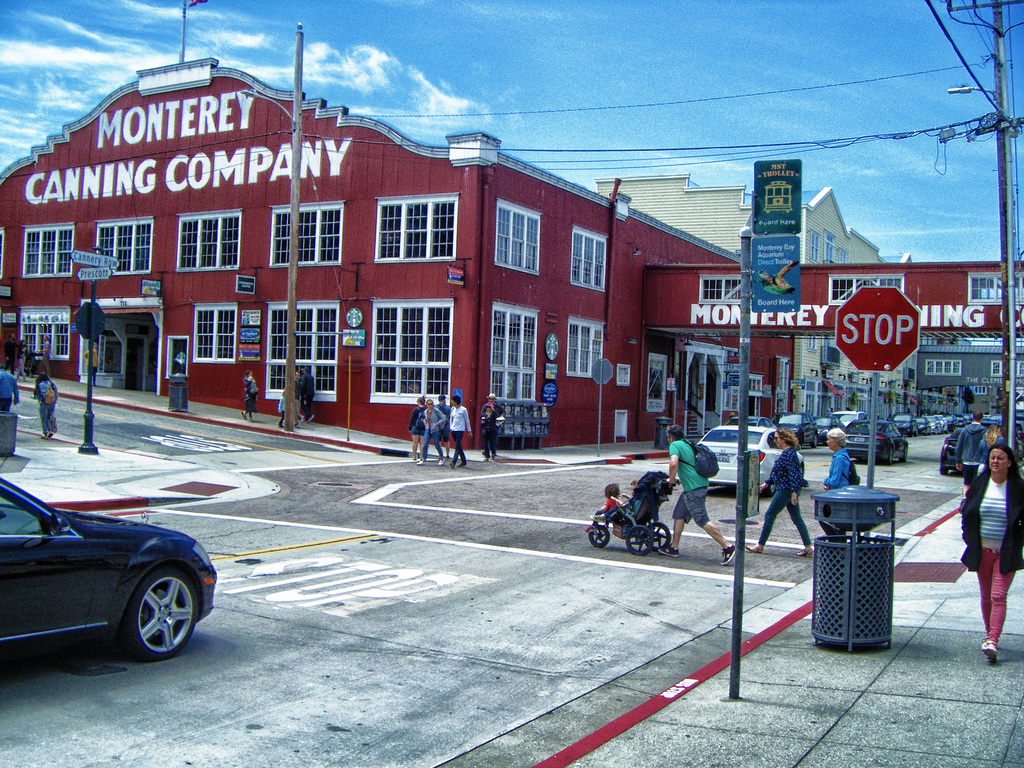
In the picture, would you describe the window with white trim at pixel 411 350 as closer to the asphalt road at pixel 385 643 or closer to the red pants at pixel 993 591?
the asphalt road at pixel 385 643

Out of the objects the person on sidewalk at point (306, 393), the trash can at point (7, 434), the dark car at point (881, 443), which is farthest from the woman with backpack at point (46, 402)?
the dark car at point (881, 443)

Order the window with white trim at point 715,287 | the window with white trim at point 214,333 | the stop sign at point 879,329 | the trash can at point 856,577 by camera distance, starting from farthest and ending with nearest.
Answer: the window with white trim at point 715,287 < the window with white trim at point 214,333 < the stop sign at point 879,329 < the trash can at point 856,577

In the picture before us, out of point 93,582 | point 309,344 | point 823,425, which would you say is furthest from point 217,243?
point 93,582

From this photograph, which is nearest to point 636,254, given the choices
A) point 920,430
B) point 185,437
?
point 185,437

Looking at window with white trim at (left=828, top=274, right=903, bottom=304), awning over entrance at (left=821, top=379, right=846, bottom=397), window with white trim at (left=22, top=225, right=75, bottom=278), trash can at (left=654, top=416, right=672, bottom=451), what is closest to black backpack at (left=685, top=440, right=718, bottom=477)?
trash can at (left=654, top=416, right=672, bottom=451)

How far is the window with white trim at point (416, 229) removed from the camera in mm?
27469

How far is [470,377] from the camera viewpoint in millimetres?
26938

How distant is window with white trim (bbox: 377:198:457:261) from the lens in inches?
1081

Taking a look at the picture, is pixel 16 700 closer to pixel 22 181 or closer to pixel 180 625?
pixel 180 625

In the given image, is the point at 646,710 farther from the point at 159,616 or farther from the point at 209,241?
the point at 209,241

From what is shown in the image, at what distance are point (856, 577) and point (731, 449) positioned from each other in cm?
1253

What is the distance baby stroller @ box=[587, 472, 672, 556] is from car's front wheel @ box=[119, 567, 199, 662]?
241 inches

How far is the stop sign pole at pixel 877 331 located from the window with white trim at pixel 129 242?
29.8 m

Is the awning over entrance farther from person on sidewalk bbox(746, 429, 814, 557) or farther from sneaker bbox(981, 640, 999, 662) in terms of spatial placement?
sneaker bbox(981, 640, 999, 662)
